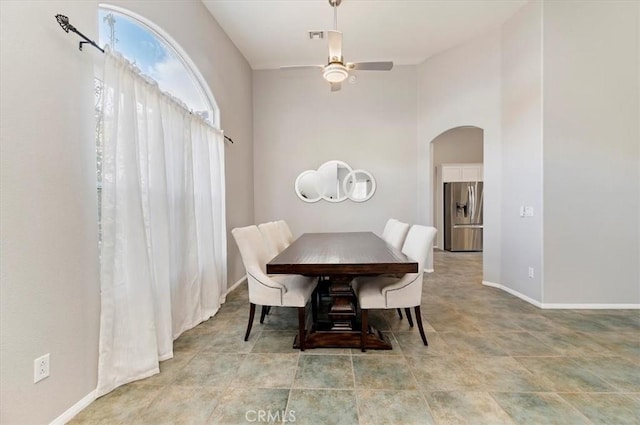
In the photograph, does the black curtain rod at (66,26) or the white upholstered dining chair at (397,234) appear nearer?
the black curtain rod at (66,26)

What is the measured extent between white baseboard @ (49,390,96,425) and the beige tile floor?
0.04 metres

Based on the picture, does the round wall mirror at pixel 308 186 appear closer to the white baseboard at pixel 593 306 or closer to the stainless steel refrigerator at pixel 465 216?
the white baseboard at pixel 593 306

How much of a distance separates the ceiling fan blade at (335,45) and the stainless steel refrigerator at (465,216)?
5.20 meters

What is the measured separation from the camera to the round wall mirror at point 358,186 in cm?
505

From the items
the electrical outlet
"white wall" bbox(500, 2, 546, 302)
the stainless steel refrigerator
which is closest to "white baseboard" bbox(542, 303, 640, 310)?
"white wall" bbox(500, 2, 546, 302)

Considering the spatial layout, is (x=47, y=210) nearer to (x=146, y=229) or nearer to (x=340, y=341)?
(x=146, y=229)

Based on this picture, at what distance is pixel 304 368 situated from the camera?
6.62ft

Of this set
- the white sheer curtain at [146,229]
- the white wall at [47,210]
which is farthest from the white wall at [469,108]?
the white wall at [47,210]

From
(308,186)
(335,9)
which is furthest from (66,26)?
(308,186)

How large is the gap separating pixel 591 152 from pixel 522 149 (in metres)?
0.62

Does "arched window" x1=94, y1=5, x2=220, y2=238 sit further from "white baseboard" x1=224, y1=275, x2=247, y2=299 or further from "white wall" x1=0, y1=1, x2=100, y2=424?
"white baseboard" x1=224, y1=275, x2=247, y2=299

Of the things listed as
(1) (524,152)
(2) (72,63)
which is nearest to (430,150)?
(1) (524,152)

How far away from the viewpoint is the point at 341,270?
1991 millimetres

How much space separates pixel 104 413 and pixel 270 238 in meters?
1.87
